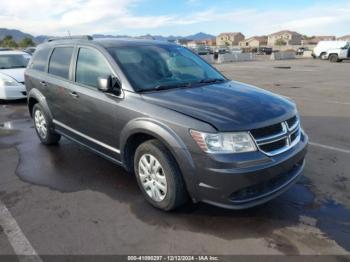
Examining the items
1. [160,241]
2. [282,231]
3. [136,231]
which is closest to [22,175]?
[136,231]

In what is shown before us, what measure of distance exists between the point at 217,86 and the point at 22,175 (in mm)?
3013

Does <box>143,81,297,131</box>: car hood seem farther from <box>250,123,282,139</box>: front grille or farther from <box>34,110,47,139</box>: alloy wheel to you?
<box>34,110,47,139</box>: alloy wheel

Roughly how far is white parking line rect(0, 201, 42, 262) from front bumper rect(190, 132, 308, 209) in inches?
62.2

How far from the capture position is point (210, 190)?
127 inches

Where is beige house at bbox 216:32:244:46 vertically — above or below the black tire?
above

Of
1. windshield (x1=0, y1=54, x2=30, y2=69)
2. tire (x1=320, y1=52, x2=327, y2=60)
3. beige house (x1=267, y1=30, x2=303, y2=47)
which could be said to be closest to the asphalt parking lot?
windshield (x1=0, y1=54, x2=30, y2=69)

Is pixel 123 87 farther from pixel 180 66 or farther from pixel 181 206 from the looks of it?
pixel 181 206

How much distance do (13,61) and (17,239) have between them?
9734mm

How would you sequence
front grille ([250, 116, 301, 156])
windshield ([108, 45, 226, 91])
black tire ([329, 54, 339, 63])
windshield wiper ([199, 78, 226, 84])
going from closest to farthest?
1. front grille ([250, 116, 301, 156])
2. windshield ([108, 45, 226, 91])
3. windshield wiper ([199, 78, 226, 84])
4. black tire ([329, 54, 339, 63])

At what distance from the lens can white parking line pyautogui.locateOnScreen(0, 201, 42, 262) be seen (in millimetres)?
3039

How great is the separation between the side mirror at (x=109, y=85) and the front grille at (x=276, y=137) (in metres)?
1.66

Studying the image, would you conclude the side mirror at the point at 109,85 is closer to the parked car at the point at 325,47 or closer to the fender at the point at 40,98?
the fender at the point at 40,98

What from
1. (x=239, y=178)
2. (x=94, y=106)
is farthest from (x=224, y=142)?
(x=94, y=106)

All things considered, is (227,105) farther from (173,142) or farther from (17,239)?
(17,239)
